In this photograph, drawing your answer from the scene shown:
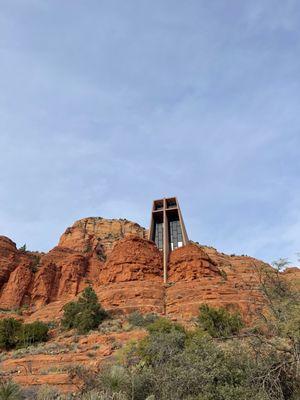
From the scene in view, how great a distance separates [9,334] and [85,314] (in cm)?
555

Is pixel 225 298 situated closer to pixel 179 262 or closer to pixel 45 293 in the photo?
pixel 179 262

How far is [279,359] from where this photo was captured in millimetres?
10008

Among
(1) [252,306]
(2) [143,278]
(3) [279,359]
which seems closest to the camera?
(3) [279,359]

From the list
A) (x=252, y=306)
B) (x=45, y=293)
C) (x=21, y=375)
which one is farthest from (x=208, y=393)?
(x=45, y=293)

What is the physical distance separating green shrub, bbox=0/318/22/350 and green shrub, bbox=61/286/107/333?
374 cm

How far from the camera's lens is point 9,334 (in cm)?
2741

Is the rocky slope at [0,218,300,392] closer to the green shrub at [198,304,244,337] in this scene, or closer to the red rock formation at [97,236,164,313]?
the red rock formation at [97,236,164,313]

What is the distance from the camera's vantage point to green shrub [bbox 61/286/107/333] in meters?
A: 27.9

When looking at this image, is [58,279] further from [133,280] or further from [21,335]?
[21,335]

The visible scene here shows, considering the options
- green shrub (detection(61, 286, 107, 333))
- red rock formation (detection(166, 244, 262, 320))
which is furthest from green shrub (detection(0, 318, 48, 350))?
red rock formation (detection(166, 244, 262, 320))

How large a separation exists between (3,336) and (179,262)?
20.2m

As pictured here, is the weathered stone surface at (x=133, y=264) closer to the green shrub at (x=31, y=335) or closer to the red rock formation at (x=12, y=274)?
the red rock formation at (x=12, y=274)

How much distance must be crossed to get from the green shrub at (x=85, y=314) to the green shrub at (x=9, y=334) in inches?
147

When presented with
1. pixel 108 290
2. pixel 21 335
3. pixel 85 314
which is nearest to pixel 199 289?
pixel 108 290
